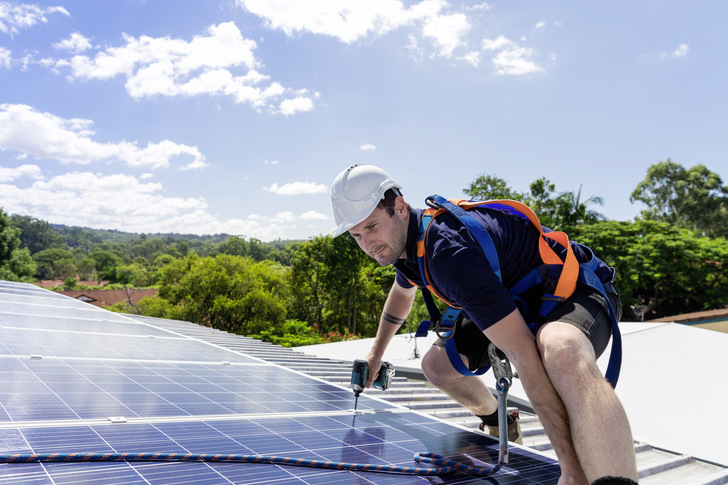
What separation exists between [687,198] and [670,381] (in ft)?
137

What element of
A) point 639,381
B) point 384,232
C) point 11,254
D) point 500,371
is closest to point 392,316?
point 500,371

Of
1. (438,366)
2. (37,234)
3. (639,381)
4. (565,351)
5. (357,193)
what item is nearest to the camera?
(565,351)

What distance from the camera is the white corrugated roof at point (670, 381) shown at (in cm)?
733

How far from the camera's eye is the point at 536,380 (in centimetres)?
231

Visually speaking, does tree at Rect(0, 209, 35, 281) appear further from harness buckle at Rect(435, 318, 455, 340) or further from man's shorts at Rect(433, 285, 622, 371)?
man's shorts at Rect(433, 285, 622, 371)

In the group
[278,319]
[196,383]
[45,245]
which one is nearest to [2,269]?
Result: [278,319]

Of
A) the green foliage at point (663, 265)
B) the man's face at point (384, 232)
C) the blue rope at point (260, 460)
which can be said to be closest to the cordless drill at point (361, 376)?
the blue rope at point (260, 460)

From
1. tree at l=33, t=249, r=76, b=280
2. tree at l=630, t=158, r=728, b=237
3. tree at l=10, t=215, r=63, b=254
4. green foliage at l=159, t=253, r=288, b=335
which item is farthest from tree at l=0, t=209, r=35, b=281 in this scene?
tree at l=10, t=215, r=63, b=254

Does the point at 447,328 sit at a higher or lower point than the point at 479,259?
lower

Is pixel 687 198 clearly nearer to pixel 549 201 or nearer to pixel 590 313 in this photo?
pixel 549 201

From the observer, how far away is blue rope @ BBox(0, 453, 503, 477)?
6.75ft

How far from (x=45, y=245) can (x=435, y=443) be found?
17201 cm

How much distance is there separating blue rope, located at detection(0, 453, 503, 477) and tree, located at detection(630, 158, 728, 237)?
4958 centimetres

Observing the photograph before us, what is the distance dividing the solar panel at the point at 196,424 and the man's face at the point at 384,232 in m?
1.13
